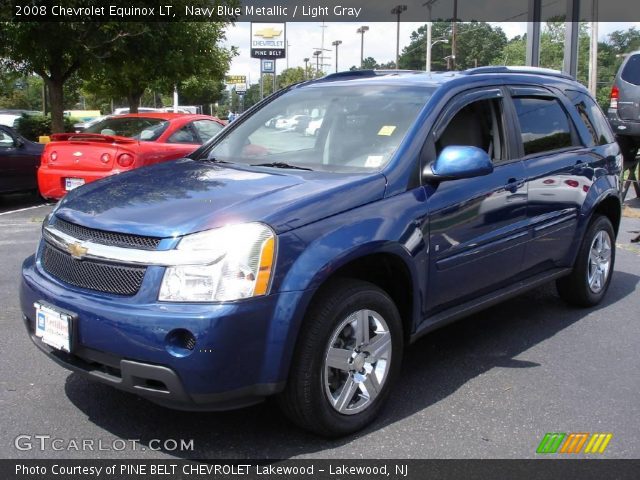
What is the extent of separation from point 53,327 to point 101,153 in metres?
6.38

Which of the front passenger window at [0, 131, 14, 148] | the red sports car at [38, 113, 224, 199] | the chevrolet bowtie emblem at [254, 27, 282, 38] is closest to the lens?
the red sports car at [38, 113, 224, 199]

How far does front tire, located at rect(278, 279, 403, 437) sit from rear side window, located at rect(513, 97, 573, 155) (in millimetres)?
1856

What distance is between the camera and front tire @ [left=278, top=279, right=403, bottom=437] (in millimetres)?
3166

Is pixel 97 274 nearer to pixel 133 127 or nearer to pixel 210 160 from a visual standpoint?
pixel 210 160

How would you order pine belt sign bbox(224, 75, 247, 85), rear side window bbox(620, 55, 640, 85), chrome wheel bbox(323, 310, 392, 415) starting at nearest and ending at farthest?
chrome wheel bbox(323, 310, 392, 415) < rear side window bbox(620, 55, 640, 85) < pine belt sign bbox(224, 75, 247, 85)

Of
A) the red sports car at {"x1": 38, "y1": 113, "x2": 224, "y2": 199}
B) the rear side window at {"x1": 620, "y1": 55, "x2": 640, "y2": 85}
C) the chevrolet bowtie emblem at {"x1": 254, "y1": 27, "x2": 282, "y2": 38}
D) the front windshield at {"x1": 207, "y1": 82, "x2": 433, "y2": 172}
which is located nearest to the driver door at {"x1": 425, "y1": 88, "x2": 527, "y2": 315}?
the front windshield at {"x1": 207, "y1": 82, "x2": 433, "y2": 172}

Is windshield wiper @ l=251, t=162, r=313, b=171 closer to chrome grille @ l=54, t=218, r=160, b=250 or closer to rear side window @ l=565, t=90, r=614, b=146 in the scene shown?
chrome grille @ l=54, t=218, r=160, b=250

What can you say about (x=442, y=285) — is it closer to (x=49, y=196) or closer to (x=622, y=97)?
(x=49, y=196)

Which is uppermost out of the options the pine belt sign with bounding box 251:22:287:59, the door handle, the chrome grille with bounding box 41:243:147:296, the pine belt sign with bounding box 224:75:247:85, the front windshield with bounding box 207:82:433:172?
the pine belt sign with bounding box 251:22:287:59

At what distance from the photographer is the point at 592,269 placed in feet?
18.5

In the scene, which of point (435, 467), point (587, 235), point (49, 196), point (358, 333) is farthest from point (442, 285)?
point (49, 196)

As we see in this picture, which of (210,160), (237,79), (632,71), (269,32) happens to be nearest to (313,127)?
(210,160)

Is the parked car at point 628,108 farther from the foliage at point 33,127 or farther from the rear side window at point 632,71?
the foliage at point 33,127

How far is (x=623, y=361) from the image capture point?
4555 mm
